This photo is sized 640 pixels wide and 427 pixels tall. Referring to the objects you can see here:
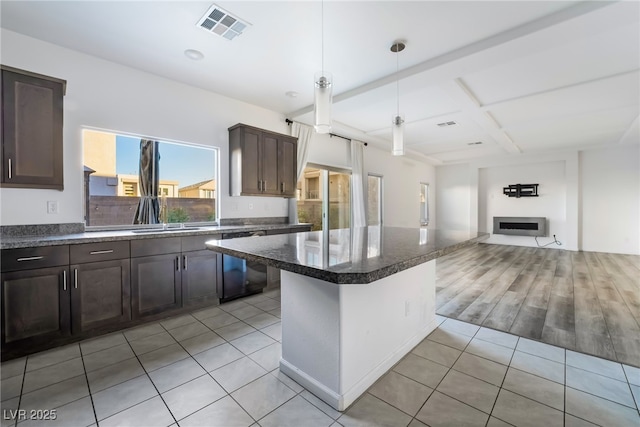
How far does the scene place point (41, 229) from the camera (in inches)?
97.6

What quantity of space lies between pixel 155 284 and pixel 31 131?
166 cm

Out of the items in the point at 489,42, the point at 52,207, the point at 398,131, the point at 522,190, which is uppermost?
the point at 489,42

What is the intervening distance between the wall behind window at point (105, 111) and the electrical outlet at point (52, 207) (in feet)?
0.09

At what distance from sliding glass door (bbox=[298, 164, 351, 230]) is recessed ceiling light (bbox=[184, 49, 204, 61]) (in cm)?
263

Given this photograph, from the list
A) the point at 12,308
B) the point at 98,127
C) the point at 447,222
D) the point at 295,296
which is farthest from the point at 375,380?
the point at 447,222

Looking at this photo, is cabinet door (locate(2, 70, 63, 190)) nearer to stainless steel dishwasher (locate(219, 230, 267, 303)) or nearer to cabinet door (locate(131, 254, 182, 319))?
cabinet door (locate(131, 254, 182, 319))

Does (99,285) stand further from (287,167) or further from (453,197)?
(453,197)

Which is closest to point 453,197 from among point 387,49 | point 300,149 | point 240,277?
point 300,149

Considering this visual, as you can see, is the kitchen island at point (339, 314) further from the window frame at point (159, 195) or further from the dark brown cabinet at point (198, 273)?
the window frame at point (159, 195)

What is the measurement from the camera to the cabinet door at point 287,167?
412 cm

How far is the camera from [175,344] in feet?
7.60

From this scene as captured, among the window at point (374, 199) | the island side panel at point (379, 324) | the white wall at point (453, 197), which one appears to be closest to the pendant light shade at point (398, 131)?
the island side panel at point (379, 324)

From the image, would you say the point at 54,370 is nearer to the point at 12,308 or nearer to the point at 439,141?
the point at 12,308

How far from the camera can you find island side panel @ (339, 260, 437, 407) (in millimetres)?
1594
